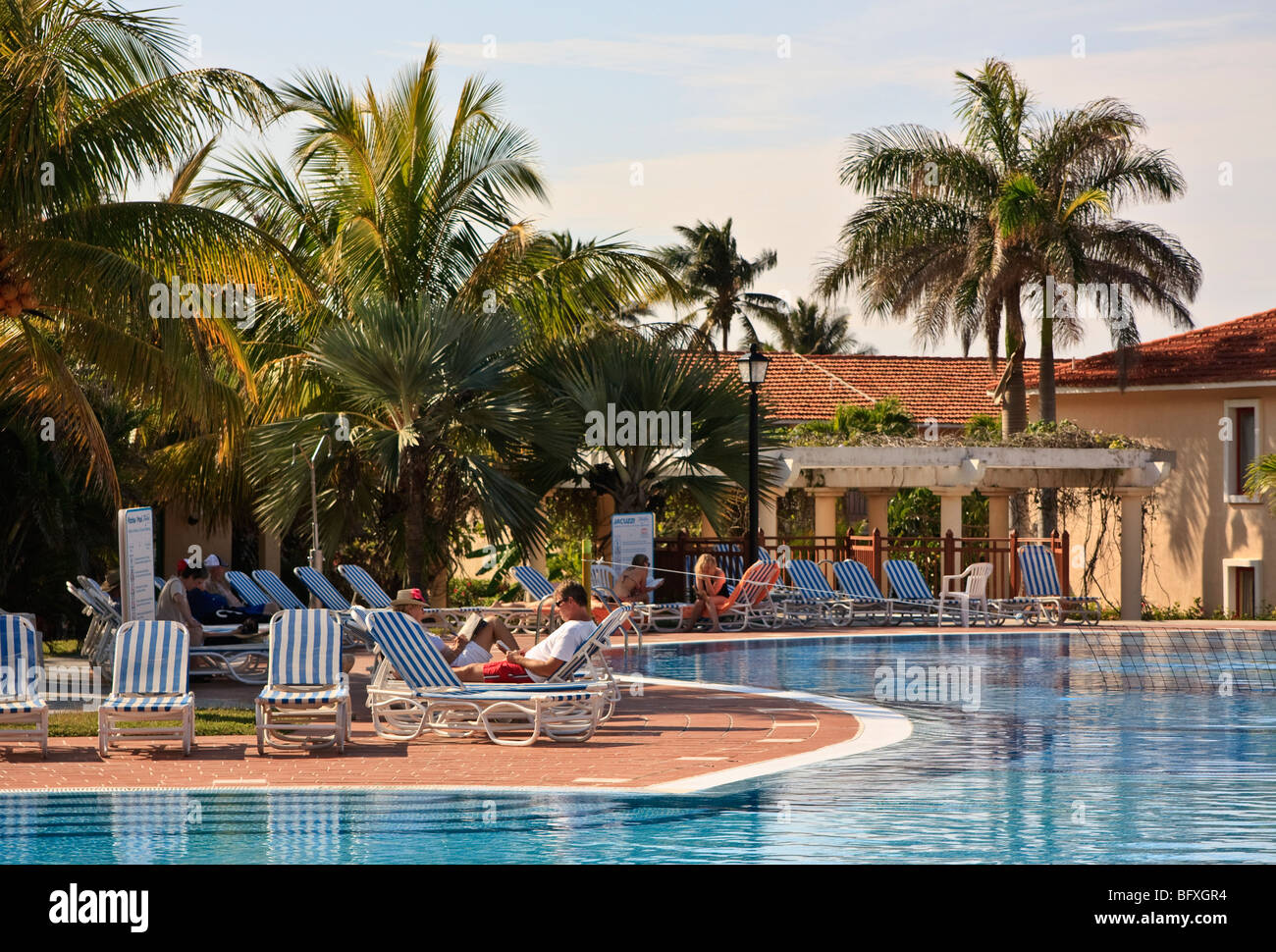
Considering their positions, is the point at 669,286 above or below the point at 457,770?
above

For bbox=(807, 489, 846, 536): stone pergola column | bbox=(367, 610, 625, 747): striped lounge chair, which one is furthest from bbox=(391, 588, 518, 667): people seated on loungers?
bbox=(807, 489, 846, 536): stone pergola column

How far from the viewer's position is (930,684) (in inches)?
626

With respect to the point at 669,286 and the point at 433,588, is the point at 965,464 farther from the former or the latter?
the point at 433,588

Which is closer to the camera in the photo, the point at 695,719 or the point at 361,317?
the point at 695,719

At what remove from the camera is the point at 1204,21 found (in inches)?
681

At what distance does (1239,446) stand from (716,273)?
1077 inches

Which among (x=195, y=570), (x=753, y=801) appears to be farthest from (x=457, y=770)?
(x=195, y=570)

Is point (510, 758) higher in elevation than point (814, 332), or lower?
lower

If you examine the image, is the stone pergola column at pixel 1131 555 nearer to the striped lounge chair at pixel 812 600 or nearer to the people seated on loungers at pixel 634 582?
the striped lounge chair at pixel 812 600

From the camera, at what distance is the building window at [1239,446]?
34281 millimetres

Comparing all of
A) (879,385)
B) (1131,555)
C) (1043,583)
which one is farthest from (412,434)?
(879,385)

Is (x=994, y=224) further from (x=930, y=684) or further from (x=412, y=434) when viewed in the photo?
(x=930, y=684)
